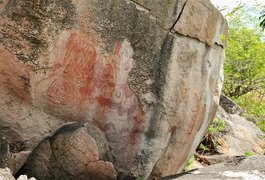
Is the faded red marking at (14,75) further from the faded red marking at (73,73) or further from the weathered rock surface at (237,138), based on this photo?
the weathered rock surface at (237,138)

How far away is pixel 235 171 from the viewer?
14.2 feet

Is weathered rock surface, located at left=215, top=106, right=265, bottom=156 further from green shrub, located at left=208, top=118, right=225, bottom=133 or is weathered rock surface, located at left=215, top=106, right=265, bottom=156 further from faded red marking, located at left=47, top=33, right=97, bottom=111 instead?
faded red marking, located at left=47, top=33, right=97, bottom=111

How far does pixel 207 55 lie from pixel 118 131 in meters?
1.59

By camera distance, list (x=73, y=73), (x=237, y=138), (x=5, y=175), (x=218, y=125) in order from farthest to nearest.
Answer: (x=237, y=138) < (x=218, y=125) < (x=73, y=73) < (x=5, y=175)

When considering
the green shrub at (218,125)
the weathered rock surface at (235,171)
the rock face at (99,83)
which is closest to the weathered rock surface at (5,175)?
the rock face at (99,83)

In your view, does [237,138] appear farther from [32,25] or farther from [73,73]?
[32,25]

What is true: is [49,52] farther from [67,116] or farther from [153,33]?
[153,33]

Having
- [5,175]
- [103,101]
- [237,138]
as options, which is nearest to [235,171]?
[103,101]

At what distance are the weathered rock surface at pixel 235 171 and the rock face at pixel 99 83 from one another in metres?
0.60

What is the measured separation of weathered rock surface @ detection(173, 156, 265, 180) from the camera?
4.14 metres

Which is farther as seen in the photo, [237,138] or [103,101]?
[237,138]

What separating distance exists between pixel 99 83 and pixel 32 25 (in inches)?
37.8

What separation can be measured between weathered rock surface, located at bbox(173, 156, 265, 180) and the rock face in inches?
23.7

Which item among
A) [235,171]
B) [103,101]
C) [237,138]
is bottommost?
[237,138]
